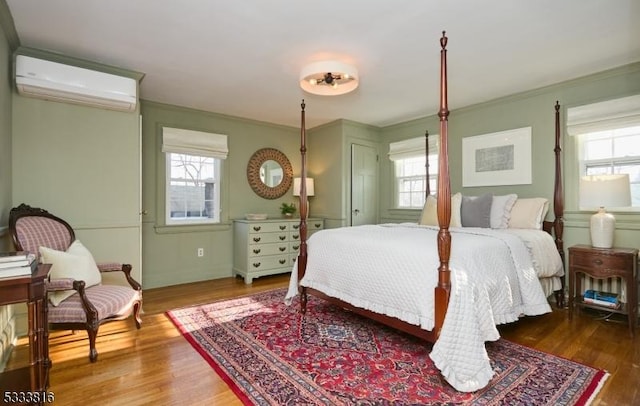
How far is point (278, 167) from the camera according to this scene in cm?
528

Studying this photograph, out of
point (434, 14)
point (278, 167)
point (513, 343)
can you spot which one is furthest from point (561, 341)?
point (278, 167)

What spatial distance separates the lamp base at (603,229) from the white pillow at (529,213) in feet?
1.52

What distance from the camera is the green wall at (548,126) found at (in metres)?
3.08

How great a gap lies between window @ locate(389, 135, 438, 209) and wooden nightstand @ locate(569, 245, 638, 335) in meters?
2.03

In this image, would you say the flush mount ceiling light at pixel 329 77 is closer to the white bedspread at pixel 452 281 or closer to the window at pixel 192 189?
the white bedspread at pixel 452 281

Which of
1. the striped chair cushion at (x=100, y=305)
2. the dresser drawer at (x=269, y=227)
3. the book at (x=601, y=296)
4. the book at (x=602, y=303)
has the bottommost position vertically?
the book at (x=602, y=303)

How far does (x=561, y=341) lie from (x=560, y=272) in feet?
3.05

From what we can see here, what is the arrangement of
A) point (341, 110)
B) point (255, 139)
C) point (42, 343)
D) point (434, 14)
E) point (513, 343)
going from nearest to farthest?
1. point (42, 343)
2. point (434, 14)
3. point (513, 343)
4. point (341, 110)
5. point (255, 139)

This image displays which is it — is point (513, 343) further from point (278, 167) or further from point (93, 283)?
point (278, 167)

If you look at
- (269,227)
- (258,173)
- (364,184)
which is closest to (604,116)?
(364,184)

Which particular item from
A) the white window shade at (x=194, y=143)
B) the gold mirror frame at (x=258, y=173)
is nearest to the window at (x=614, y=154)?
the gold mirror frame at (x=258, y=173)

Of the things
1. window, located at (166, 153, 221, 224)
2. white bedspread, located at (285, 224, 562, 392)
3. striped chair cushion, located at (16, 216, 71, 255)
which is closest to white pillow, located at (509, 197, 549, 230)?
white bedspread, located at (285, 224, 562, 392)

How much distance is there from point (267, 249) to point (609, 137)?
161 inches

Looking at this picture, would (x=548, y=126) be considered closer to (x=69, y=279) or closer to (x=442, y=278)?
(x=442, y=278)
